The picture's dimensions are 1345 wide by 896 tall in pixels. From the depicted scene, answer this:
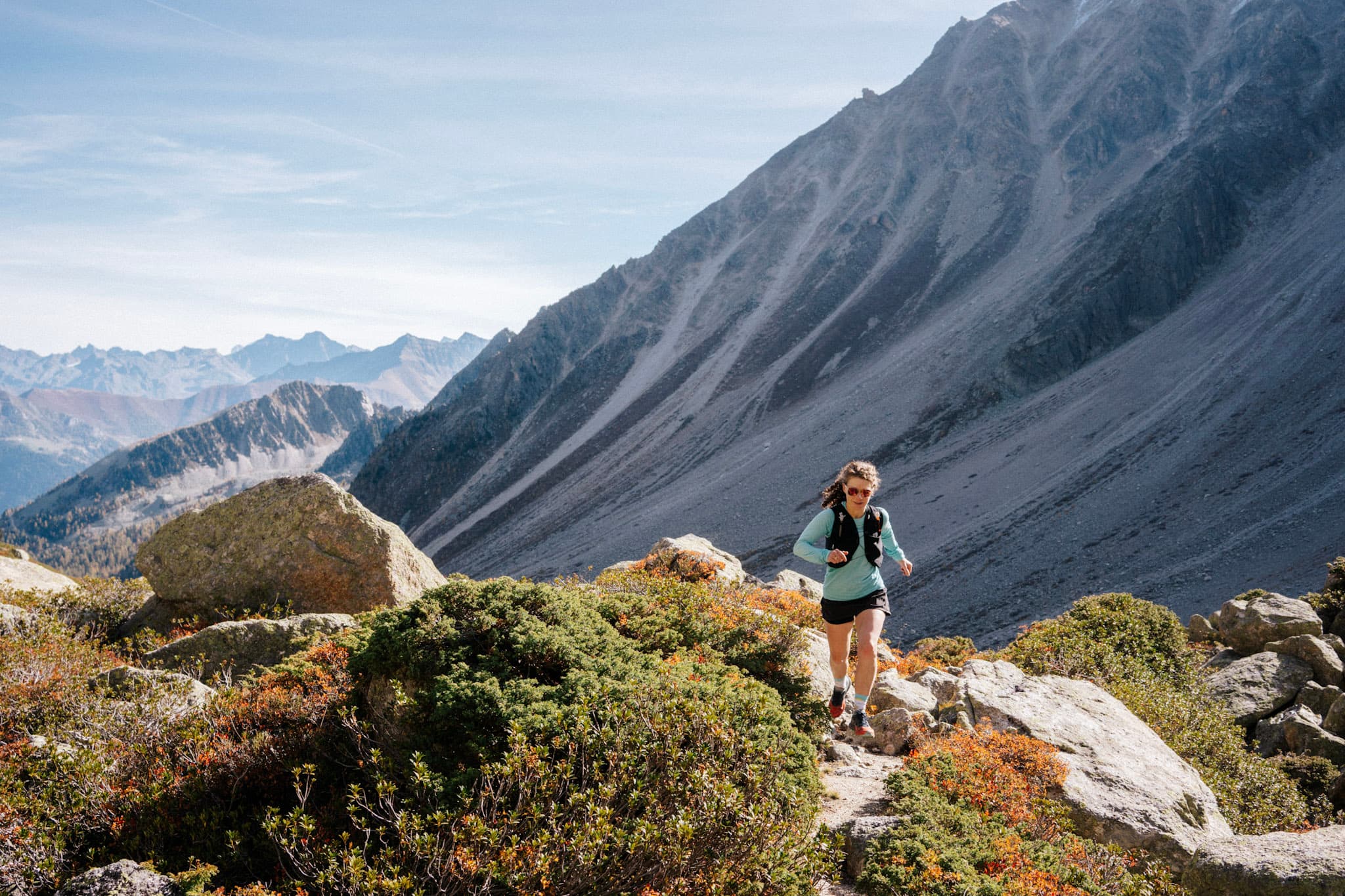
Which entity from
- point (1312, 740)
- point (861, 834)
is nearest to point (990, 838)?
point (861, 834)

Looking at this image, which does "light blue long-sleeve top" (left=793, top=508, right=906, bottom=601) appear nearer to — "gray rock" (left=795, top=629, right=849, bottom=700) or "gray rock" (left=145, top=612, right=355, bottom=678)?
"gray rock" (left=795, top=629, right=849, bottom=700)

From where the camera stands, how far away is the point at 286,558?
11.7 m

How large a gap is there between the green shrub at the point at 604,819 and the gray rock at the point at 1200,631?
51.7ft

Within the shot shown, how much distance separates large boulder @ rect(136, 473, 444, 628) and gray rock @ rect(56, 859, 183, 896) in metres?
6.52

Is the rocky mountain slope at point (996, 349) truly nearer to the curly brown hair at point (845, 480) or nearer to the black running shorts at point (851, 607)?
the black running shorts at point (851, 607)

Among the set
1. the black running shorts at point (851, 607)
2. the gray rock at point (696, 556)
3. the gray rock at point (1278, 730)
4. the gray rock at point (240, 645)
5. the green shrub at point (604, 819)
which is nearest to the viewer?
the green shrub at point (604, 819)

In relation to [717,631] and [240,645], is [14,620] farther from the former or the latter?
[717,631]

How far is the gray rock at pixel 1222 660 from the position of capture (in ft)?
47.7

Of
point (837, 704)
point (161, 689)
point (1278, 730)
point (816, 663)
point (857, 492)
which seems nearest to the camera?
point (161, 689)

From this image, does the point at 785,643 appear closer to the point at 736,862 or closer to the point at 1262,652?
the point at 736,862

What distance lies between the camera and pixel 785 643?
28.2 ft

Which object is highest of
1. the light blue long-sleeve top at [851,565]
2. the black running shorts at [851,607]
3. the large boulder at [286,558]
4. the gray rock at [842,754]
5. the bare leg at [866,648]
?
the large boulder at [286,558]

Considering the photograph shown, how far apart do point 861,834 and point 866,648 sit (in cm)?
224

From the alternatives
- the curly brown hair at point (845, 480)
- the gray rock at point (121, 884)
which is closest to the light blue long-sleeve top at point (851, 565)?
the curly brown hair at point (845, 480)
